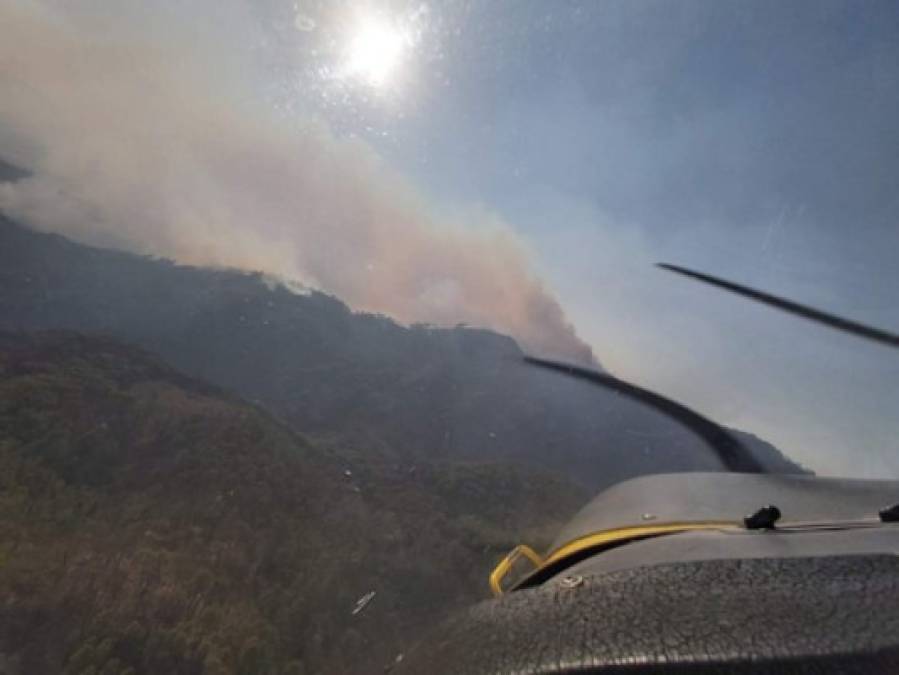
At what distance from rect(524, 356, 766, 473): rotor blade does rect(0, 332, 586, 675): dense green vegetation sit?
23.2ft

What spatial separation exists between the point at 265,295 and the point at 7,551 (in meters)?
160

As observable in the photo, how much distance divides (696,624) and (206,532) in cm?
4273

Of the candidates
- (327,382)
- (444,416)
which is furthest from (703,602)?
(327,382)

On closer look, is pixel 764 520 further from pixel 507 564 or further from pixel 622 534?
pixel 507 564

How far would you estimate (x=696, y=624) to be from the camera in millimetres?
830

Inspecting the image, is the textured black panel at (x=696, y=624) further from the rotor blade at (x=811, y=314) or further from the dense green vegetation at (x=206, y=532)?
the dense green vegetation at (x=206, y=532)

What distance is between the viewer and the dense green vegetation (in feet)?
78.1

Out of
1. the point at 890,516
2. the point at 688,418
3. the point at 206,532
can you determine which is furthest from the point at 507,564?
the point at 206,532

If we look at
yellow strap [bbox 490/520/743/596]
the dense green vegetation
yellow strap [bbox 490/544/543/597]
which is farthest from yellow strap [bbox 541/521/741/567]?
the dense green vegetation

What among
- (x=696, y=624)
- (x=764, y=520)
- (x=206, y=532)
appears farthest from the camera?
(x=206, y=532)

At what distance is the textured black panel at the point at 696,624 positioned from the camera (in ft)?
2.44

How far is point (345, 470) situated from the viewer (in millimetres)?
67188

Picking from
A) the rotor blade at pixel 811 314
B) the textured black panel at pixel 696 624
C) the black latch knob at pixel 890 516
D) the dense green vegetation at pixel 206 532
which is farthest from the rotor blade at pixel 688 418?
the dense green vegetation at pixel 206 532

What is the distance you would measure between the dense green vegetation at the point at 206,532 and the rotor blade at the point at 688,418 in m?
7.08
